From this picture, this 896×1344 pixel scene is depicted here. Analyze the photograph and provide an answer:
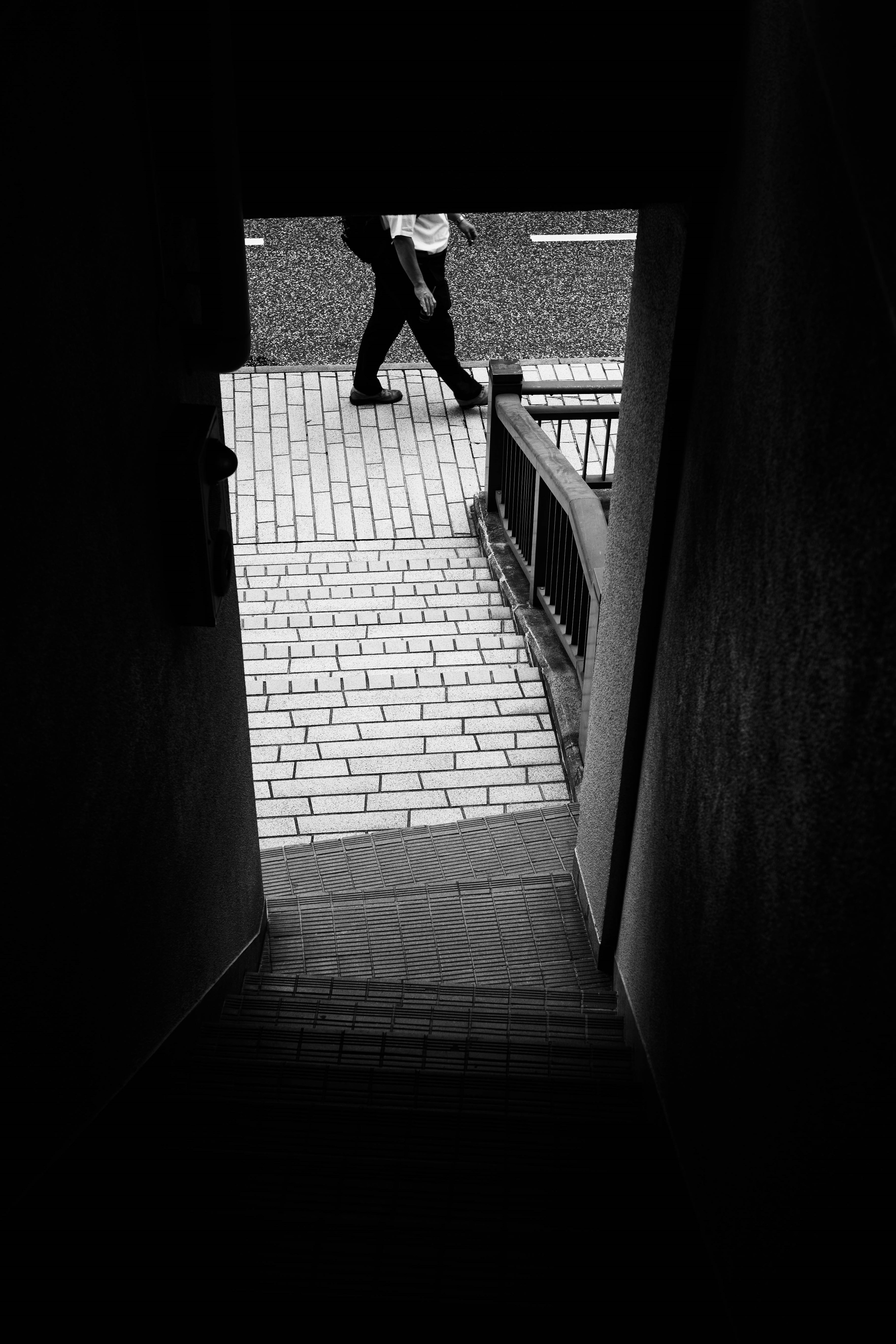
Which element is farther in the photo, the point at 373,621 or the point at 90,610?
the point at 373,621

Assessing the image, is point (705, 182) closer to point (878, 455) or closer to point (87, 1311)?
point (878, 455)

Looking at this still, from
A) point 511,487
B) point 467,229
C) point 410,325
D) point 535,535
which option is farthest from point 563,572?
point 467,229

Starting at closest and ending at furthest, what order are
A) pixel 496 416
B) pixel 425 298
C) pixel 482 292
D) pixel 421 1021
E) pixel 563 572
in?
pixel 421 1021
pixel 563 572
pixel 496 416
pixel 425 298
pixel 482 292

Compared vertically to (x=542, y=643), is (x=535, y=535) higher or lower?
higher

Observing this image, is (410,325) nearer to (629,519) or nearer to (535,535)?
(535,535)

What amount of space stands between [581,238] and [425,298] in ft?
17.7

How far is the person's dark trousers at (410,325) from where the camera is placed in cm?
820

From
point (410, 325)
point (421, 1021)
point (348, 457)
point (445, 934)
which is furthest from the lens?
point (348, 457)

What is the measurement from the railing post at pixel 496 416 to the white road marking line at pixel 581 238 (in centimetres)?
522

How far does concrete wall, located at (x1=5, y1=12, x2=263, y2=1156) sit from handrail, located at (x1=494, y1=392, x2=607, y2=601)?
7.90 ft

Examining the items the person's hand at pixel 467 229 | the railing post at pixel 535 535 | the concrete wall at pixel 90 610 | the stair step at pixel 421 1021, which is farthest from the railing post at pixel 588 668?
the person's hand at pixel 467 229

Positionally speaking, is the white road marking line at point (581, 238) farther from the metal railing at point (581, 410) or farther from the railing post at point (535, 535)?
the railing post at point (535, 535)

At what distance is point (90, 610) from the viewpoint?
7.68 ft

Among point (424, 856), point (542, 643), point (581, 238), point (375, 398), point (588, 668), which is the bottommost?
point (424, 856)
